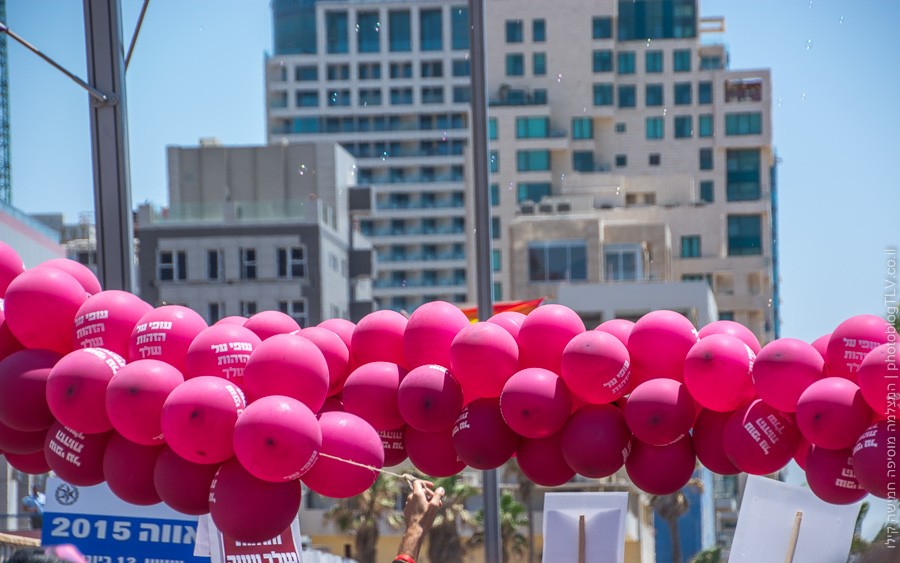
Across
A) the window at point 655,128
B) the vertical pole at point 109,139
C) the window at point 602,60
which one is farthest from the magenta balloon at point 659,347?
the window at point 602,60

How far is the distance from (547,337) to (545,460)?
1.98ft

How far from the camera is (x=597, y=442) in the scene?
6.88 metres

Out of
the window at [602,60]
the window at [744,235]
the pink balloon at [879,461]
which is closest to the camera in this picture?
the pink balloon at [879,461]

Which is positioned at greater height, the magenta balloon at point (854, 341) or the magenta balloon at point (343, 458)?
the magenta balloon at point (854, 341)

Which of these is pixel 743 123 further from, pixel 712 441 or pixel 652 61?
pixel 712 441

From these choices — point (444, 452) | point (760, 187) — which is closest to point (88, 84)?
point (444, 452)

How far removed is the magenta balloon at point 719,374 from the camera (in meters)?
6.71

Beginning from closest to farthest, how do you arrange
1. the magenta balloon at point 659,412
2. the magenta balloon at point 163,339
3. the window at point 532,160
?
1. the magenta balloon at point 659,412
2. the magenta balloon at point 163,339
3. the window at point 532,160

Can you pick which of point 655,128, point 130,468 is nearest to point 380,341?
point 130,468

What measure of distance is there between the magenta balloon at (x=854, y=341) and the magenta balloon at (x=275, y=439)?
2364 mm

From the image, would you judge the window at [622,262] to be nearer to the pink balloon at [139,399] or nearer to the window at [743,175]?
the window at [743,175]

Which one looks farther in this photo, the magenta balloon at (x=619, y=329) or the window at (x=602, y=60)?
the window at (x=602, y=60)

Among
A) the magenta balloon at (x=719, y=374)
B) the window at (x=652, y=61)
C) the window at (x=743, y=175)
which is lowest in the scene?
the window at (x=743, y=175)

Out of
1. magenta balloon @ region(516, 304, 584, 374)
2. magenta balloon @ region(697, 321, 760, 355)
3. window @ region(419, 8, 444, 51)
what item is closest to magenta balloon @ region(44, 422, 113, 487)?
magenta balloon @ region(516, 304, 584, 374)
